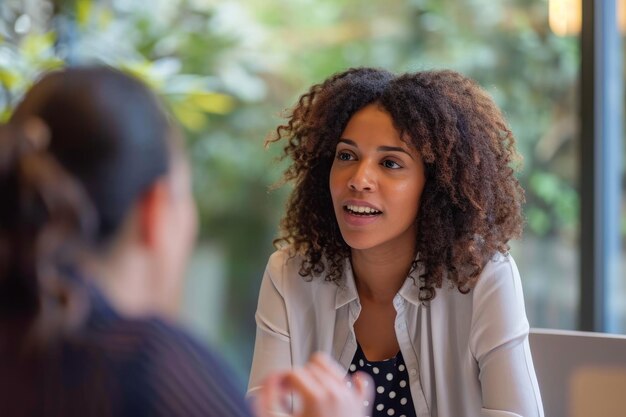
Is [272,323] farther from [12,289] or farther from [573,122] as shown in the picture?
[573,122]

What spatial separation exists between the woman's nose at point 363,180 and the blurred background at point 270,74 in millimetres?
1710

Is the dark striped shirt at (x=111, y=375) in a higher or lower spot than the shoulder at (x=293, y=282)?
lower

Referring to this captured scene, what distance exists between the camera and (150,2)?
13.4ft

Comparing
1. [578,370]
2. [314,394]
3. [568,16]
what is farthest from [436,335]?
[568,16]

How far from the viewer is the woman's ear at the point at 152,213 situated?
88cm

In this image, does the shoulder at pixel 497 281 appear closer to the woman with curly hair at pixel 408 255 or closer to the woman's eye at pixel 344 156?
the woman with curly hair at pixel 408 255

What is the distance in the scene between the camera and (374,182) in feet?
6.36

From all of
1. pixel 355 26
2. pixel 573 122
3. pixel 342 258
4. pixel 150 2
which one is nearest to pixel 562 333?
pixel 342 258

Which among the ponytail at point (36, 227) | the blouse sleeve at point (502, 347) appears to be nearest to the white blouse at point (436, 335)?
the blouse sleeve at point (502, 347)

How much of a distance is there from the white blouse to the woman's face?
149 mm

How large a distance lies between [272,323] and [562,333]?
64 centimetres

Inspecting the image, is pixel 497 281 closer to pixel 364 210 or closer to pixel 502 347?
pixel 502 347

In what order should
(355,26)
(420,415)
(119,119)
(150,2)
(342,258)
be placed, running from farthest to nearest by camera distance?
(150,2), (355,26), (342,258), (420,415), (119,119)

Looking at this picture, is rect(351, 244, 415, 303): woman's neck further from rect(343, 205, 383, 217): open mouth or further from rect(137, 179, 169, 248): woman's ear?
rect(137, 179, 169, 248): woman's ear
